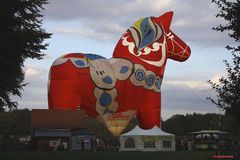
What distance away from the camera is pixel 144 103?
120ft

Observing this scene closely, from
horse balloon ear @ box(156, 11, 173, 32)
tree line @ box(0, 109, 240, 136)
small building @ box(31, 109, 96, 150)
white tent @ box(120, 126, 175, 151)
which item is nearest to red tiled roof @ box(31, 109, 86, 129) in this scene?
small building @ box(31, 109, 96, 150)

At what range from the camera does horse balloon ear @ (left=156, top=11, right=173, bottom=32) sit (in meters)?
37.5

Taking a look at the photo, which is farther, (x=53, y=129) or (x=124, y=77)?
(x=53, y=129)

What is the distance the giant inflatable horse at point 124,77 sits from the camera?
3384 centimetres

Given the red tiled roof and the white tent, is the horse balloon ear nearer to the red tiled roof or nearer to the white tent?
the white tent

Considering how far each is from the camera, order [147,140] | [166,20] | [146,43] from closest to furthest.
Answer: [146,43] → [147,140] → [166,20]

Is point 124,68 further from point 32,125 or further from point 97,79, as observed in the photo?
point 32,125

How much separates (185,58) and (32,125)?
11828mm

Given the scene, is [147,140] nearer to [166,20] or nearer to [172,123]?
[166,20]

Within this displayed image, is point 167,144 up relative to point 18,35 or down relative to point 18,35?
down

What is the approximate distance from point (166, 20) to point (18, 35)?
20.2 m

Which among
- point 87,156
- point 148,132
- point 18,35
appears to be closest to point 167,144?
point 148,132

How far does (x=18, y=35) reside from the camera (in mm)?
19109

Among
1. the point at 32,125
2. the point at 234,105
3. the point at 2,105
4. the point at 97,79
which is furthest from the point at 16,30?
the point at 32,125
